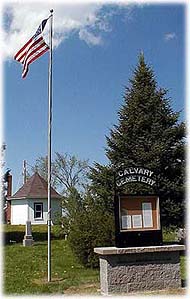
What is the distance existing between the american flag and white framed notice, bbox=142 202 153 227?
4418mm

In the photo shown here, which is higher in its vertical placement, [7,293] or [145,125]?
[145,125]

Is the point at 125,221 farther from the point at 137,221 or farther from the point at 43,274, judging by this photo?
the point at 43,274

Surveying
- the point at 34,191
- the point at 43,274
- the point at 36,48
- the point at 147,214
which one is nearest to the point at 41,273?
the point at 43,274

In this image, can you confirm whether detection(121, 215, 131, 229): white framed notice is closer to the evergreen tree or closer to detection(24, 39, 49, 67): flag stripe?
detection(24, 39, 49, 67): flag stripe

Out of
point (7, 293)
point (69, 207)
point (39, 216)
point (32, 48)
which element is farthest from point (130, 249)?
point (39, 216)

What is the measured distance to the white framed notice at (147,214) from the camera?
863cm

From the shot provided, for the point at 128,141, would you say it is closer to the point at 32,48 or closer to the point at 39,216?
the point at 32,48

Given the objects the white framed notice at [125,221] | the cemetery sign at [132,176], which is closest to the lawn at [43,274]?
the white framed notice at [125,221]

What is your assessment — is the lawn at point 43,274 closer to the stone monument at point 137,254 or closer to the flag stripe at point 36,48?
the stone monument at point 137,254

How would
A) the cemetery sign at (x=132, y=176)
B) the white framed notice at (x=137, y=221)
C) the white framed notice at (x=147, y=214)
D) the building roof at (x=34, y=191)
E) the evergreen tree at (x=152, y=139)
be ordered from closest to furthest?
1. the white framed notice at (x=137, y=221)
2. the white framed notice at (x=147, y=214)
3. the cemetery sign at (x=132, y=176)
4. the evergreen tree at (x=152, y=139)
5. the building roof at (x=34, y=191)

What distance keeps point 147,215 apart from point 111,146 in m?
9.69

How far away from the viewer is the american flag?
10.7m

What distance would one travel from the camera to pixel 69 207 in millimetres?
16578

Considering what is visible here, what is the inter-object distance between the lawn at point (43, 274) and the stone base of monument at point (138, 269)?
0.43 m
